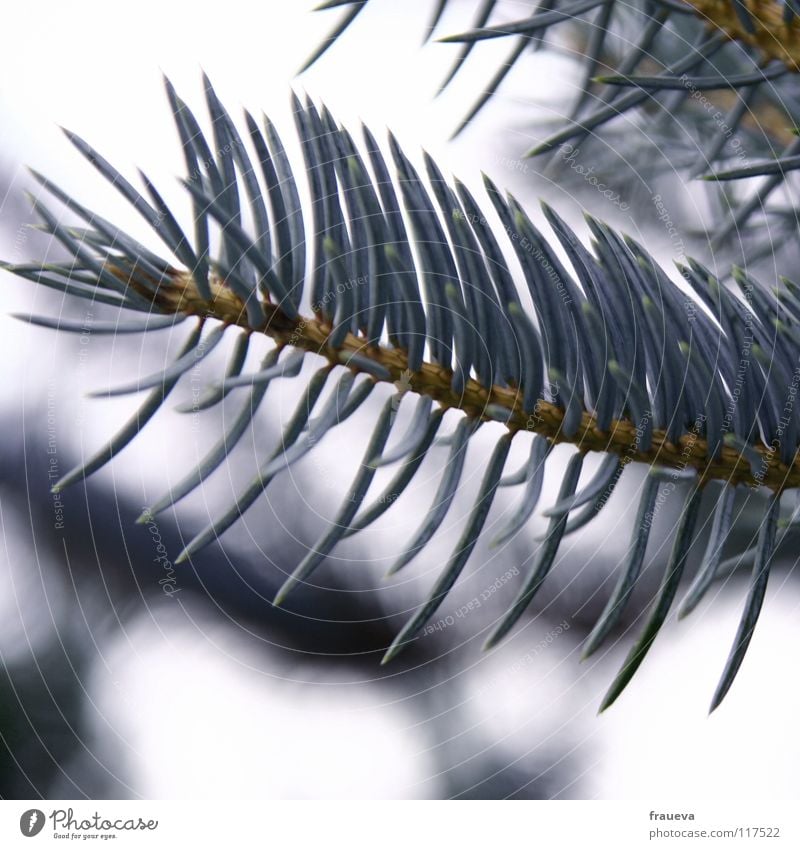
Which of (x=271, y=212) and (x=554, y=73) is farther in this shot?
(x=554, y=73)

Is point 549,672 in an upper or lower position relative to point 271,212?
lower

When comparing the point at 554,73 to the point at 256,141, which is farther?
the point at 554,73

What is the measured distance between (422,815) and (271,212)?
0.14 m

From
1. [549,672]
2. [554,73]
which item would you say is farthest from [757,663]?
[554,73]

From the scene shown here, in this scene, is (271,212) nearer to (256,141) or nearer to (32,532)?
(256,141)

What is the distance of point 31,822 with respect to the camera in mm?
183

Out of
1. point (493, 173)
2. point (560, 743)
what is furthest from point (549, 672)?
point (493, 173)

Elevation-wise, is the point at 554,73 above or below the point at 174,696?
above

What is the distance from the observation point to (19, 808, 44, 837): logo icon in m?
0.18

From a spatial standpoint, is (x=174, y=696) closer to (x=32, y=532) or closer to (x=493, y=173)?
(x=32, y=532)

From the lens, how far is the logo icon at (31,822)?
7.1 inches

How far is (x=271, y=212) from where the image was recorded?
0.40ft

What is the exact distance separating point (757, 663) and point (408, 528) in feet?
0.34

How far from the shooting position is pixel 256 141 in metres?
0.12
